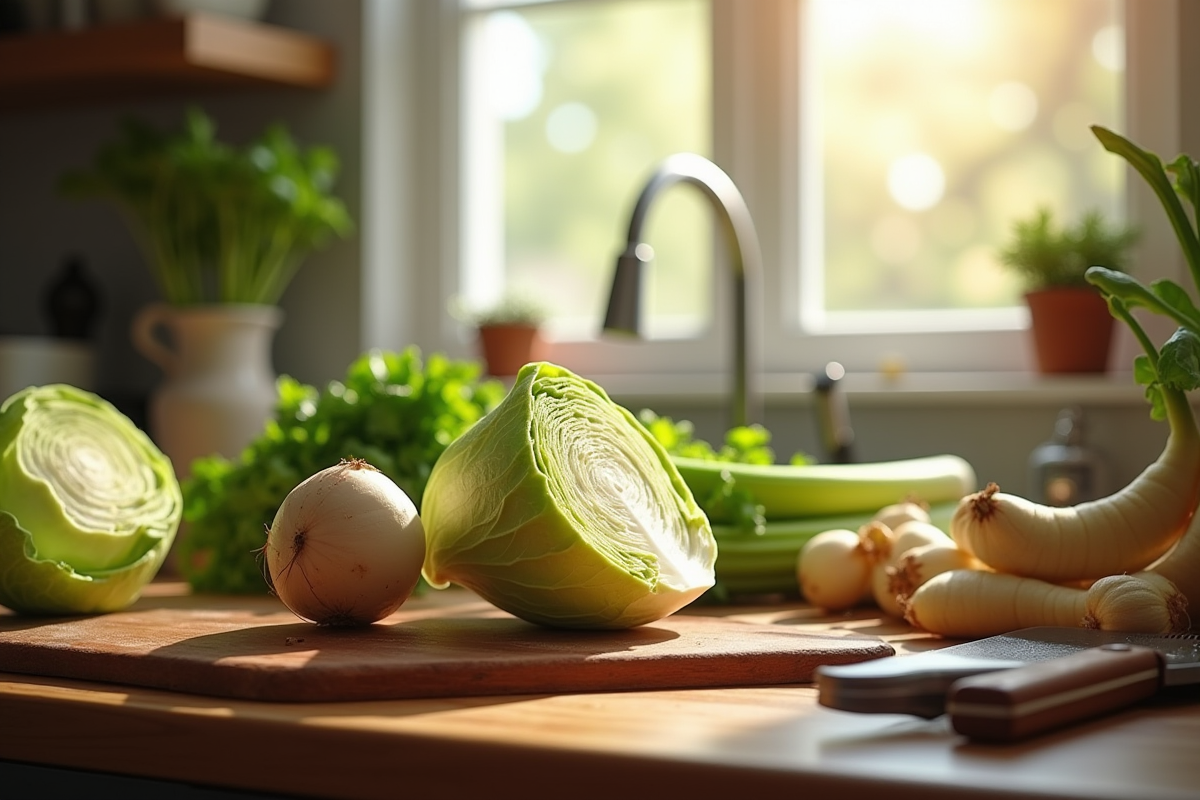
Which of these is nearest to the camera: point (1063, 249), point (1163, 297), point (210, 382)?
point (1163, 297)

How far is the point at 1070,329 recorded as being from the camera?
1.80m

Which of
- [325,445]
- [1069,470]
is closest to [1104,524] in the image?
[1069,470]

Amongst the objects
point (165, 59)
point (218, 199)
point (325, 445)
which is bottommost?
point (325, 445)

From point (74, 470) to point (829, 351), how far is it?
121 centimetres

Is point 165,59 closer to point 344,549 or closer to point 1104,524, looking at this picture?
point 344,549

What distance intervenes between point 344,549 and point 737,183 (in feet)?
4.29

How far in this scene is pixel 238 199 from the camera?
211cm

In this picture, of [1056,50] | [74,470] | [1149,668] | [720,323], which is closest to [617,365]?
[720,323]

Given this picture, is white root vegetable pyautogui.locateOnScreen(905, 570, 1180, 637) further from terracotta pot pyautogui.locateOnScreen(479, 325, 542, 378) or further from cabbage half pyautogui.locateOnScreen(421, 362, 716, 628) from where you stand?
terracotta pot pyautogui.locateOnScreen(479, 325, 542, 378)

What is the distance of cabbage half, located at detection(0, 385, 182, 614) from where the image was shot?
1.12 metres

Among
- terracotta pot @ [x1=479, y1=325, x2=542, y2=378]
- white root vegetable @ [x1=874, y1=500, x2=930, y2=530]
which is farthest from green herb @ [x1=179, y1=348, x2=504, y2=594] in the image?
terracotta pot @ [x1=479, y1=325, x2=542, y2=378]

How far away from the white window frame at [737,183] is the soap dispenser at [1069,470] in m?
0.31

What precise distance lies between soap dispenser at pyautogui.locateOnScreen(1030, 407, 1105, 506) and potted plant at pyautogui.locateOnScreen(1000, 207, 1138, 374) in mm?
184

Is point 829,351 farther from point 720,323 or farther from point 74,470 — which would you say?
point 74,470
